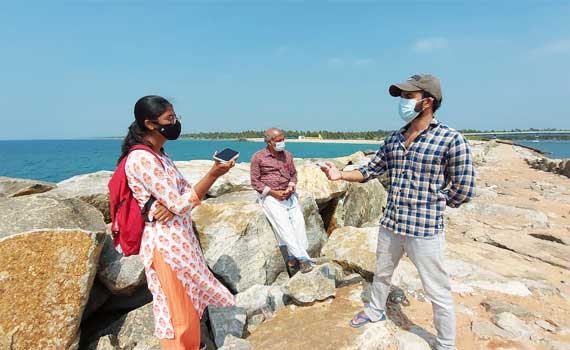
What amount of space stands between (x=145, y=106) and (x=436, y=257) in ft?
9.25

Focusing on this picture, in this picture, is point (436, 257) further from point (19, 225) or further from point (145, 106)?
point (19, 225)

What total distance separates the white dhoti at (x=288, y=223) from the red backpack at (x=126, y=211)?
2.70m

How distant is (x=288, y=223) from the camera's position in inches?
205

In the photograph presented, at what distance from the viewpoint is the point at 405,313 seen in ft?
13.2

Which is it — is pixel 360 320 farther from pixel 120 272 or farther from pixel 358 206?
pixel 358 206

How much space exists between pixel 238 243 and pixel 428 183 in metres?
2.98

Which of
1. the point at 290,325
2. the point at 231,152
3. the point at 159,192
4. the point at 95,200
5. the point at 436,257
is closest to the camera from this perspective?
the point at 159,192

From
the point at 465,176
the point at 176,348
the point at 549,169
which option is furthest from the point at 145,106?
the point at 549,169

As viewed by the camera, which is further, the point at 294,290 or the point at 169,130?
the point at 294,290

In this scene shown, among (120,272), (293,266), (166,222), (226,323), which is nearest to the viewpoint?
(166,222)

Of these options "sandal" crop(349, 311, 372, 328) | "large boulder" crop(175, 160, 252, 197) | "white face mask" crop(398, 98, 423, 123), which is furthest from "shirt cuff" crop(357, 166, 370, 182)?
"large boulder" crop(175, 160, 252, 197)

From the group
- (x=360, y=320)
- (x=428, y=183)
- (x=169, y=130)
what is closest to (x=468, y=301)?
(x=360, y=320)

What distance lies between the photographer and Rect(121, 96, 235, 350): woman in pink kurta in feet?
8.33

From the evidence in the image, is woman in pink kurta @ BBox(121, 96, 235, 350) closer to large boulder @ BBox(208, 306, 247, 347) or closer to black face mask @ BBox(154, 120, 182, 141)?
black face mask @ BBox(154, 120, 182, 141)
